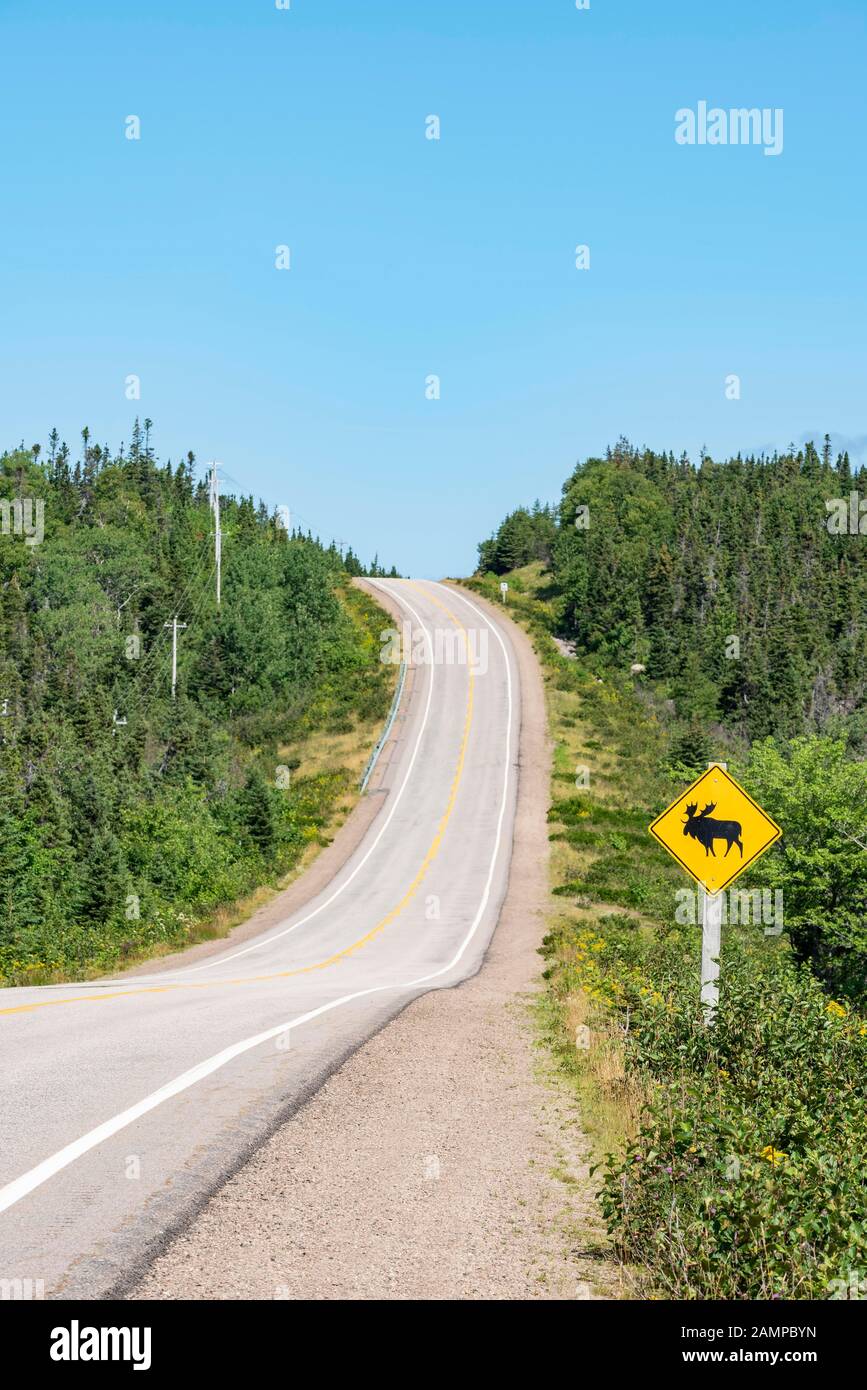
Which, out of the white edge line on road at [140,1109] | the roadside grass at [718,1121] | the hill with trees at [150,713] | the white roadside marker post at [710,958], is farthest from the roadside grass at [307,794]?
the white roadside marker post at [710,958]

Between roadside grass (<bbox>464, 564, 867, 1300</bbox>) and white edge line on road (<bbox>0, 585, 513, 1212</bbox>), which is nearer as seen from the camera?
roadside grass (<bbox>464, 564, 867, 1300</bbox>)

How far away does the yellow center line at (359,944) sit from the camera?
14025mm

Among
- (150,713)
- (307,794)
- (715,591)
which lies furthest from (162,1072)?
(715,591)

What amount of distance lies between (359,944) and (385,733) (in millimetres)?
29949

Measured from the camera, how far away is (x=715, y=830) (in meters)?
11.5

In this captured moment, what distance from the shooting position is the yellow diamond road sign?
443 inches

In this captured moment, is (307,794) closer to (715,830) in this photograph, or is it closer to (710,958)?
(715,830)

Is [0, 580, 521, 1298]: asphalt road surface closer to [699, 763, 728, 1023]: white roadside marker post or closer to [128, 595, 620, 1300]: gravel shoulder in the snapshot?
[128, 595, 620, 1300]: gravel shoulder

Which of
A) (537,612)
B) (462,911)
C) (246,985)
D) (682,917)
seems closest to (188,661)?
(537,612)

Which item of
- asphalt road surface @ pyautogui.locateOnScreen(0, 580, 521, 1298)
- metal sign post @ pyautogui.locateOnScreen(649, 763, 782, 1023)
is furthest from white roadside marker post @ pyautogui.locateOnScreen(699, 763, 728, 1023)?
asphalt road surface @ pyautogui.locateOnScreen(0, 580, 521, 1298)

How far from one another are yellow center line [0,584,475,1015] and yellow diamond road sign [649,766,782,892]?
713cm
